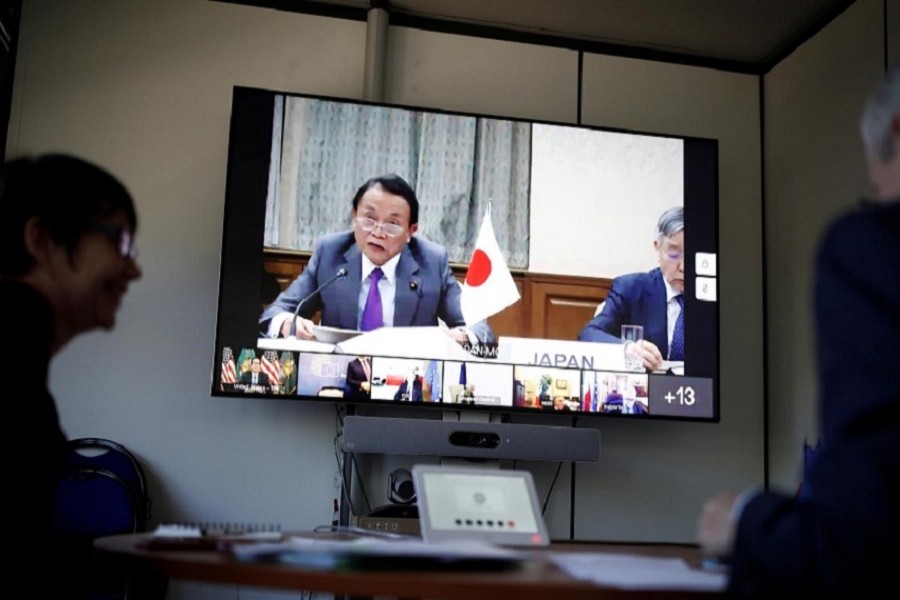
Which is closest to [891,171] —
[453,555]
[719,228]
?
[453,555]

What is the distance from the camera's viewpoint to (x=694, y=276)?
144 inches

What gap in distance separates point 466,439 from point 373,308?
57 centimetres

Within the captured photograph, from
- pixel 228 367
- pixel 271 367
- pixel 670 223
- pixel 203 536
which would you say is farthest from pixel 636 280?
pixel 203 536

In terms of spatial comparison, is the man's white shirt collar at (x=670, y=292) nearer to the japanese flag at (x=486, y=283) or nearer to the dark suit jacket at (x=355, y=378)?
the japanese flag at (x=486, y=283)

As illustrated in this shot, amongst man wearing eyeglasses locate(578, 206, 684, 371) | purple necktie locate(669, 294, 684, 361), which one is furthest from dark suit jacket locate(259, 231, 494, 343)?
purple necktie locate(669, 294, 684, 361)

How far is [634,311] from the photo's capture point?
360cm

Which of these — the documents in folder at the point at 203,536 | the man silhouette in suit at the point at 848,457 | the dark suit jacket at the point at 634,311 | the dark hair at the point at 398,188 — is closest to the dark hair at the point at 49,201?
the documents in folder at the point at 203,536

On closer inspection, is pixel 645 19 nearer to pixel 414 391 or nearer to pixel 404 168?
pixel 404 168

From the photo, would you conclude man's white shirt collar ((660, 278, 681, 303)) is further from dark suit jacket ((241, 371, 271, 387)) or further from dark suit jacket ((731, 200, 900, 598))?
dark suit jacket ((731, 200, 900, 598))

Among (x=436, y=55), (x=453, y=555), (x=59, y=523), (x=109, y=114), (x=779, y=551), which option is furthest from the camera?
(x=436, y=55)

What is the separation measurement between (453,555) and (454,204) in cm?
249

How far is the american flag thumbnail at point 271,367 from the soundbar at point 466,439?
0.30 metres

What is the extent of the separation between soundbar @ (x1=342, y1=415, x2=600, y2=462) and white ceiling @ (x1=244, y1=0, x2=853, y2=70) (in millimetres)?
1698

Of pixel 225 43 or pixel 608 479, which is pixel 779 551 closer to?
pixel 608 479
